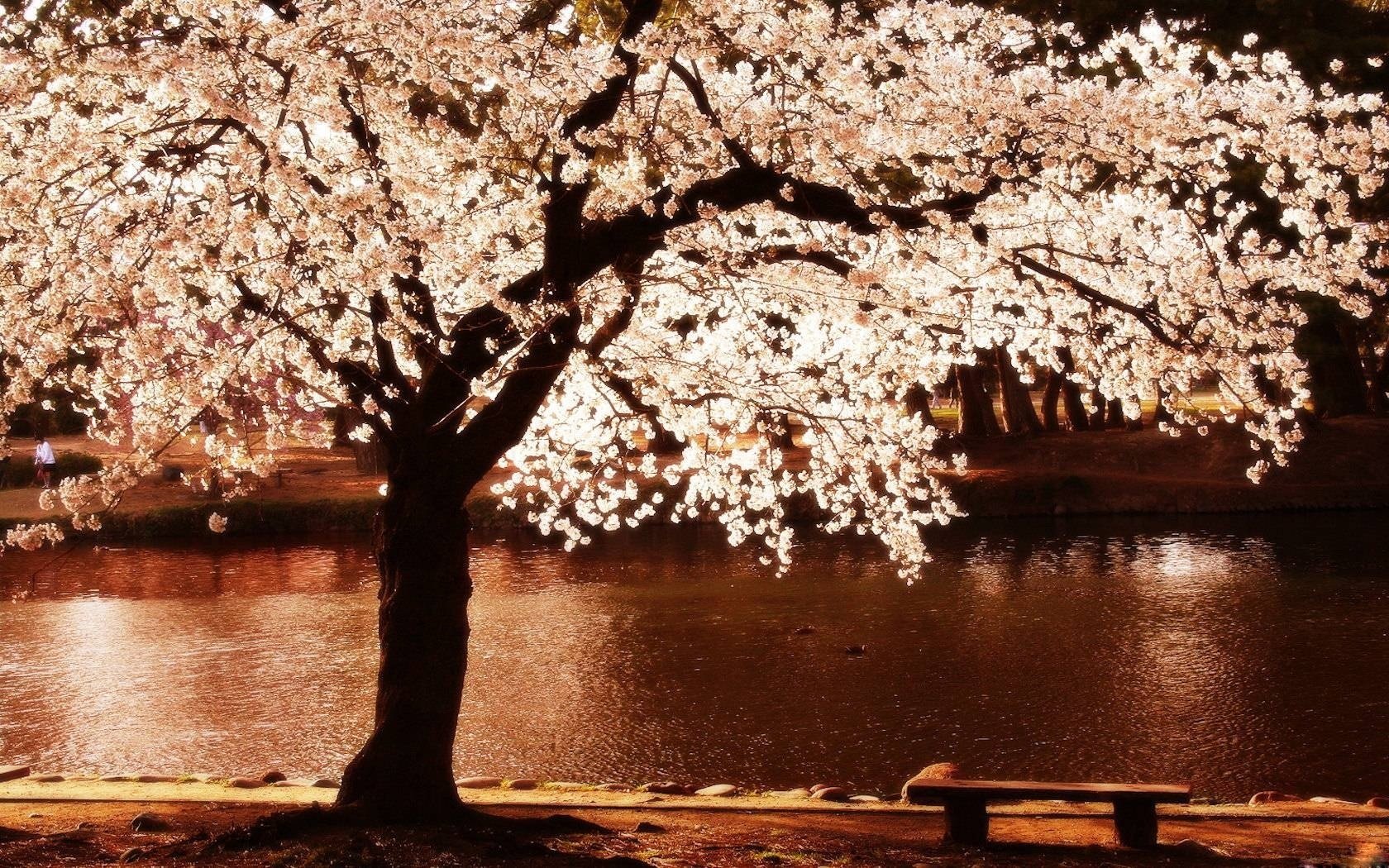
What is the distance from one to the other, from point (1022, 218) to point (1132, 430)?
2678 cm

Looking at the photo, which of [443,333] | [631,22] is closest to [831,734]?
[443,333]

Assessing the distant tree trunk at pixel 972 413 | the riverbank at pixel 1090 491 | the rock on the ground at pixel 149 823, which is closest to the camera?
the rock on the ground at pixel 149 823

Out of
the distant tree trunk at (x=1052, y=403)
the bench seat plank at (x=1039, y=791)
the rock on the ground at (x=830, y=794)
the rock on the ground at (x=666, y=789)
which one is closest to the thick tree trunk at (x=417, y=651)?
the rock on the ground at (x=666, y=789)

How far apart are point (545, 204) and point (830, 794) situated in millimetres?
5236

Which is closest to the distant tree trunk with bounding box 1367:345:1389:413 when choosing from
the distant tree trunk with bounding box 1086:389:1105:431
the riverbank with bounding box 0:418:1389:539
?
the riverbank with bounding box 0:418:1389:539

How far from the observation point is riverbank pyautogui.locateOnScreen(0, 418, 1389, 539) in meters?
28.8

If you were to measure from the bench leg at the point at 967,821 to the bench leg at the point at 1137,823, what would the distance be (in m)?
0.81

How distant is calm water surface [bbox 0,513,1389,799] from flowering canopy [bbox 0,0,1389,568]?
285cm

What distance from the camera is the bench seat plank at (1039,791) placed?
23.9ft

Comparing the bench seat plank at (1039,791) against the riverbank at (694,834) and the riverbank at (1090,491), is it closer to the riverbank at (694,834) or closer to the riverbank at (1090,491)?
the riverbank at (694,834)

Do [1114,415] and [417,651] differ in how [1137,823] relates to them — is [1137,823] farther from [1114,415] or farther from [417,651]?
[1114,415]

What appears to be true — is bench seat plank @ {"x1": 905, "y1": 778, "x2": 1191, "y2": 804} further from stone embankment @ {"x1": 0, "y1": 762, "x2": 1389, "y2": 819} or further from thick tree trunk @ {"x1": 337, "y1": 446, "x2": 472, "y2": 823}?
thick tree trunk @ {"x1": 337, "y1": 446, "x2": 472, "y2": 823}

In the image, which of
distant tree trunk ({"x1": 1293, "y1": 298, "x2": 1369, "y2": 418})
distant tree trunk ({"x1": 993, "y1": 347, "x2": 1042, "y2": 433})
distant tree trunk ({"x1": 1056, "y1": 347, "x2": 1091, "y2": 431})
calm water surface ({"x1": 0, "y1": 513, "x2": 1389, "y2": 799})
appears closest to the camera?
calm water surface ({"x1": 0, "y1": 513, "x2": 1389, "y2": 799})

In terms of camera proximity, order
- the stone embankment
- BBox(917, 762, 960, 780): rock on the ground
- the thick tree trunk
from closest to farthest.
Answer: the thick tree trunk, BBox(917, 762, 960, 780): rock on the ground, the stone embankment
